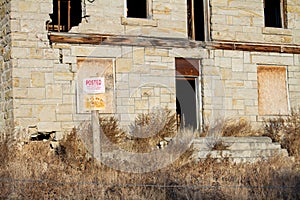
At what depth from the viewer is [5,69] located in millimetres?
14906

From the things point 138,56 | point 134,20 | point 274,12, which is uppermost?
point 274,12

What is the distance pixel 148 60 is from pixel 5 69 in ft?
13.5

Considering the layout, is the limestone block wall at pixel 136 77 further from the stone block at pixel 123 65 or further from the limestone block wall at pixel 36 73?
the limestone block wall at pixel 36 73

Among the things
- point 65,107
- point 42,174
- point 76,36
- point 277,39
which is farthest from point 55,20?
point 42,174

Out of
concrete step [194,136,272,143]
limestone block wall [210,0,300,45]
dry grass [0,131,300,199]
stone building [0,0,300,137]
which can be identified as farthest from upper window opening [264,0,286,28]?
dry grass [0,131,300,199]

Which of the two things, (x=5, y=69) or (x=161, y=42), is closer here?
(x=5, y=69)

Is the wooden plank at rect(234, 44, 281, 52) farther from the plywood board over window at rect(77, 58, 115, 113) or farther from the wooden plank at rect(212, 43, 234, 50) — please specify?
the plywood board over window at rect(77, 58, 115, 113)

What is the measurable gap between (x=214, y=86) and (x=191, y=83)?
741 mm

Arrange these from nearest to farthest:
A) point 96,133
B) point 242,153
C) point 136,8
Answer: point 96,133, point 242,153, point 136,8

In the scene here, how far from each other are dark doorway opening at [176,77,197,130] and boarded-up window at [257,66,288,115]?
211cm

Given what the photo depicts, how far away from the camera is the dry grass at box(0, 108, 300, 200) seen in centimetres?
865

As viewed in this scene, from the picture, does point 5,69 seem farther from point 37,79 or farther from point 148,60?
point 148,60

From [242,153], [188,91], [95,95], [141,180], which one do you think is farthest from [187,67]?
[141,180]

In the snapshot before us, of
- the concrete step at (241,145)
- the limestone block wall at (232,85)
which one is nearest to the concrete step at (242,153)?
the concrete step at (241,145)
